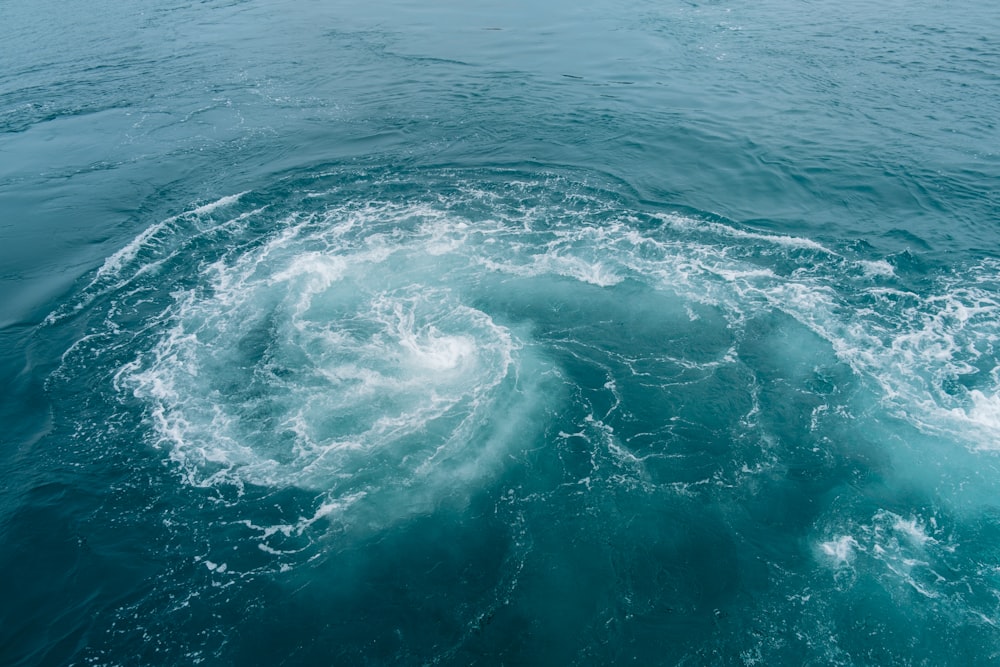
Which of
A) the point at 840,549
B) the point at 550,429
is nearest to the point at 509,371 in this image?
the point at 550,429

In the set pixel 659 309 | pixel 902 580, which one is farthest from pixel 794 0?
pixel 902 580

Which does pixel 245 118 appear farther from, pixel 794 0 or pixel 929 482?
pixel 794 0

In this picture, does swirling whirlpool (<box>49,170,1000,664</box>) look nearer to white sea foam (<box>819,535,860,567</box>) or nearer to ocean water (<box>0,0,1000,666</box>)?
white sea foam (<box>819,535,860,567</box>)

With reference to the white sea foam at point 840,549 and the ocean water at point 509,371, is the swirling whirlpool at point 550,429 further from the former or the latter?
the ocean water at point 509,371

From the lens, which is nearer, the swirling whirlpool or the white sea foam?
the swirling whirlpool

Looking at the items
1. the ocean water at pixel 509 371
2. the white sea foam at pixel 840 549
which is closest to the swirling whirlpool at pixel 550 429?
the white sea foam at pixel 840 549

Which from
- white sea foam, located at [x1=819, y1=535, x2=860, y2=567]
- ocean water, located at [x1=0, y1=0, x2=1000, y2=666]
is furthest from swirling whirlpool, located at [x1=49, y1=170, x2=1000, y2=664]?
ocean water, located at [x1=0, y1=0, x2=1000, y2=666]

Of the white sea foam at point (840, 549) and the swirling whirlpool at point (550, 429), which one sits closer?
the swirling whirlpool at point (550, 429)

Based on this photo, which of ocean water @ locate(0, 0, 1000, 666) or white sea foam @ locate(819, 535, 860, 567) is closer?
ocean water @ locate(0, 0, 1000, 666)
